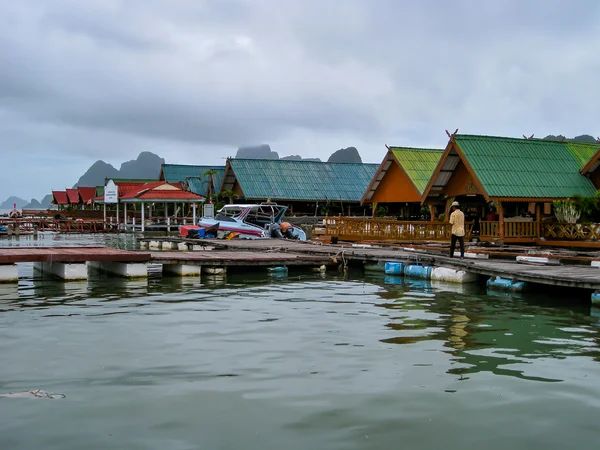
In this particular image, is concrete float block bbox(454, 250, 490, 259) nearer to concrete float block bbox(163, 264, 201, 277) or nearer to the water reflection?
the water reflection

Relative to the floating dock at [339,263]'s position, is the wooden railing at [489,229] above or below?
above

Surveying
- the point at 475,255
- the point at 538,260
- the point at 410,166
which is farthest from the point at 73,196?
the point at 538,260

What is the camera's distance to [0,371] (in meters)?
8.41

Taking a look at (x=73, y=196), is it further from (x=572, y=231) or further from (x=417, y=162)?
(x=572, y=231)

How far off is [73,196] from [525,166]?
2399 inches

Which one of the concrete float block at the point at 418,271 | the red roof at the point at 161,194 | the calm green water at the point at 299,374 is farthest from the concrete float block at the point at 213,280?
the red roof at the point at 161,194

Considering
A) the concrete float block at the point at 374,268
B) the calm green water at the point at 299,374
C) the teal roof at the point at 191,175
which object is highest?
the teal roof at the point at 191,175

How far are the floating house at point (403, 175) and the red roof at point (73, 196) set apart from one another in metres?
47.6

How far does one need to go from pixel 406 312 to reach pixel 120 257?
8.69 metres

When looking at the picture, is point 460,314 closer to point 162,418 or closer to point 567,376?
point 567,376

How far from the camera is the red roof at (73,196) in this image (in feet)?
253

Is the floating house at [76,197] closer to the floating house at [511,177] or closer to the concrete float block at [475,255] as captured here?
the floating house at [511,177]

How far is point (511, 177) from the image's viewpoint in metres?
27.8

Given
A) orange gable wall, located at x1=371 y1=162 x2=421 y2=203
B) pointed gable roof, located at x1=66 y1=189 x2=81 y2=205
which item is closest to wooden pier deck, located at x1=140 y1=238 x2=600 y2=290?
orange gable wall, located at x1=371 y1=162 x2=421 y2=203
